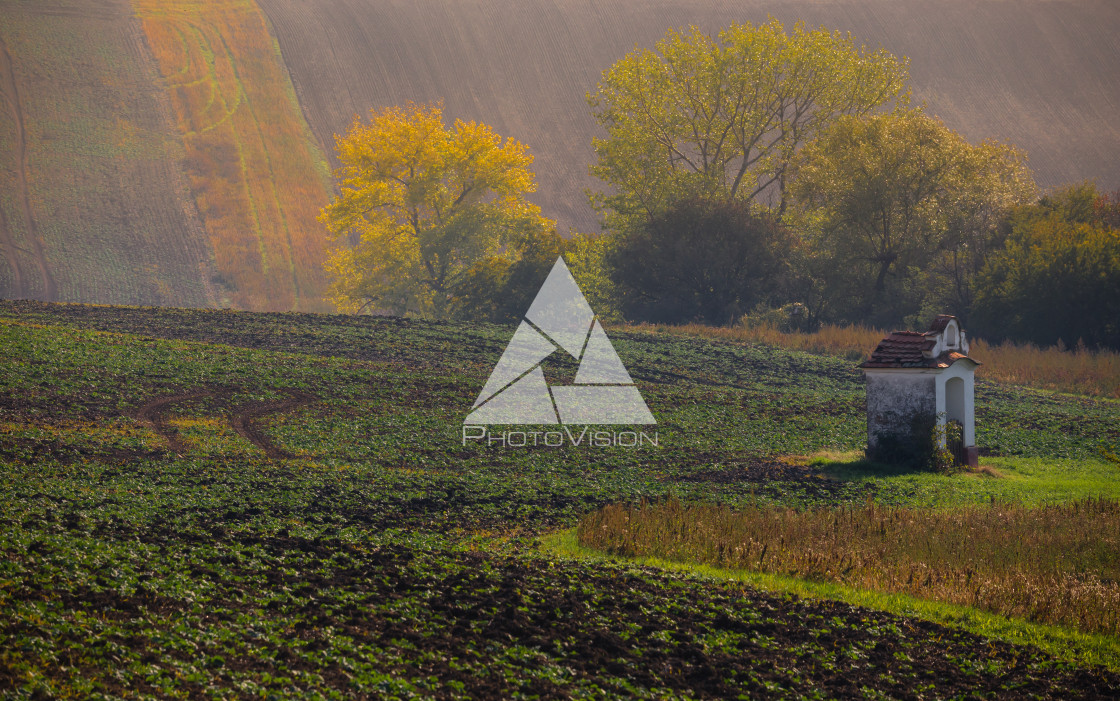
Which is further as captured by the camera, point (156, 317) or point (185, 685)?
point (156, 317)

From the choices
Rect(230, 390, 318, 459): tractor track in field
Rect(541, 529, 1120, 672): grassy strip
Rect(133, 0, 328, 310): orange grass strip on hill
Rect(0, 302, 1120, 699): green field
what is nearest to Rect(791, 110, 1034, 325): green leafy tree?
Rect(0, 302, 1120, 699): green field

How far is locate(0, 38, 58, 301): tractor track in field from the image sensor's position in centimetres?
8706

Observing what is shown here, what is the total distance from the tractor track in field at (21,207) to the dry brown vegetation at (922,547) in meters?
77.2

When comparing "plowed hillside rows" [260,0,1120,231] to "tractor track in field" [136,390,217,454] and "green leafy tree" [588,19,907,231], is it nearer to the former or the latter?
"green leafy tree" [588,19,907,231]

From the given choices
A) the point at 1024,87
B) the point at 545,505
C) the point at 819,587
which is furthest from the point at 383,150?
the point at 1024,87

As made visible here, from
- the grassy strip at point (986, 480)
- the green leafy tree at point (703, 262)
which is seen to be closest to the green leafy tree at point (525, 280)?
the green leafy tree at point (703, 262)

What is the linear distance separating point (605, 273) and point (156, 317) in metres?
33.4

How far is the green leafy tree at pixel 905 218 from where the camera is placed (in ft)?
214

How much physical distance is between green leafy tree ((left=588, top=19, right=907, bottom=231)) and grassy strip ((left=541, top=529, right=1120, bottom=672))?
194 ft

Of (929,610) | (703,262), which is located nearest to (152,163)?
(703,262)

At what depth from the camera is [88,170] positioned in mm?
104500

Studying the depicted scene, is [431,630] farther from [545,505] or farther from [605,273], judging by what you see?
[605,273]

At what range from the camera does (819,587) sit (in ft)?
59.7

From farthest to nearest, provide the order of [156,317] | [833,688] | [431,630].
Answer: [156,317] → [431,630] → [833,688]
